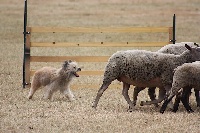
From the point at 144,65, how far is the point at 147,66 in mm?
66

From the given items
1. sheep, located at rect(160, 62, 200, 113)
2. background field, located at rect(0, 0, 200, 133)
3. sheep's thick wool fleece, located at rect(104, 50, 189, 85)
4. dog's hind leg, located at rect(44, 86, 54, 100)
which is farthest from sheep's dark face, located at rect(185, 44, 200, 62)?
dog's hind leg, located at rect(44, 86, 54, 100)

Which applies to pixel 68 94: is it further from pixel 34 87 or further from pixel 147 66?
pixel 147 66

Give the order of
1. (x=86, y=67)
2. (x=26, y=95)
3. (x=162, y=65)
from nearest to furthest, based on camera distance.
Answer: (x=162, y=65) < (x=26, y=95) < (x=86, y=67)

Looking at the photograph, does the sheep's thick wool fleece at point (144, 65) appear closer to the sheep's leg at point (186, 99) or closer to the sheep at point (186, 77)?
the sheep's leg at point (186, 99)

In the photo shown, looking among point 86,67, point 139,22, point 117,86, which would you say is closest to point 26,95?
point 117,86

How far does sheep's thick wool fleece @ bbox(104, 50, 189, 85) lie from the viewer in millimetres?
13492

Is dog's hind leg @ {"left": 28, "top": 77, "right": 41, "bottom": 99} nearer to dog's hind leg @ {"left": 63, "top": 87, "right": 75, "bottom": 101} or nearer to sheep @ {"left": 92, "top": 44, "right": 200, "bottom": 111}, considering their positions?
dog's hind leg @ {"left": 63, "top": 87, "right": 75, "bottom": 101}

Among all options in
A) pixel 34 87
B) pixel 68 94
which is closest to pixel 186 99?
pixel 68 94

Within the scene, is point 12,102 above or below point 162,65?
→ below

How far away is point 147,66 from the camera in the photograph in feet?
44.3

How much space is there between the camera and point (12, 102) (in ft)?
47.5

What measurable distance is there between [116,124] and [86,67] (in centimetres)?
1190

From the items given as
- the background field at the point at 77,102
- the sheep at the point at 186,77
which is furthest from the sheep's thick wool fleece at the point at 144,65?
the background field at the point at 77,102

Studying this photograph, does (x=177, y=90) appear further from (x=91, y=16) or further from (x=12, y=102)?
(x=91, y=16)
